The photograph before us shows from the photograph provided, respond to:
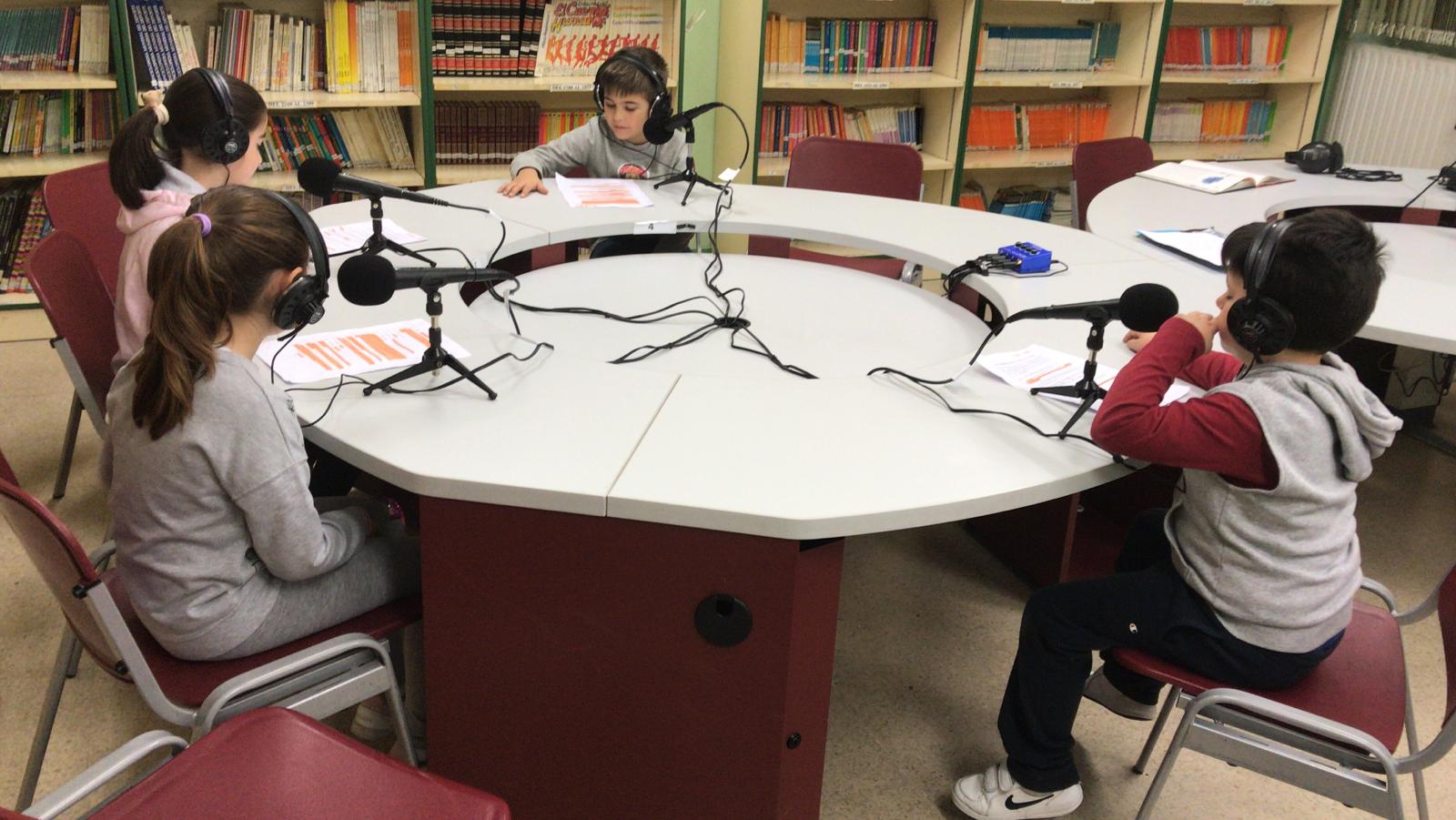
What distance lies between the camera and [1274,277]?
158 cm

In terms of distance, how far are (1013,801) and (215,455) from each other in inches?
55.1

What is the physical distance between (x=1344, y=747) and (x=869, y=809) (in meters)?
0.80

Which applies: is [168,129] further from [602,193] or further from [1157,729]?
[1157,729]

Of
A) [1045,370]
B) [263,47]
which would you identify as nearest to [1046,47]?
[263,47]

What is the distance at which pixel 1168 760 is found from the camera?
1.61m

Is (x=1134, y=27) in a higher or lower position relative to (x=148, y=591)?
higher

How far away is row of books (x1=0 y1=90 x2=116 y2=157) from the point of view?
3699mm

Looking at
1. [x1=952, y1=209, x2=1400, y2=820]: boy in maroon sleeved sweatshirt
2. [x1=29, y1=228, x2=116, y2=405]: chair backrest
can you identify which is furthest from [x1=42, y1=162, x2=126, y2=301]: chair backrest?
[x1=952, y1=209, x2=1400, y2=820]: boy in maroon sleeved sweatshirt

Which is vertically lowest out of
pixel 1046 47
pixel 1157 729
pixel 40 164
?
pixel 1157 729

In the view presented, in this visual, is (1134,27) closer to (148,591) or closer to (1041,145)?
(1041,145)

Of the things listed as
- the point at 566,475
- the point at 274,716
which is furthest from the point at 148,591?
the point at 566,475

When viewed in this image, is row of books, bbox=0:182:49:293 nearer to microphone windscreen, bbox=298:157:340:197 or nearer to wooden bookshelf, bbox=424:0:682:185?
wooden bookshelf, bbox=424:0:682:185

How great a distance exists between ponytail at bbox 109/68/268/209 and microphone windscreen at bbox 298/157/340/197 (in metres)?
0.25

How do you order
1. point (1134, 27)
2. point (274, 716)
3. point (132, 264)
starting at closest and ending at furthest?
point (274, 716) → point (132, 264) → point (1134, 27)
